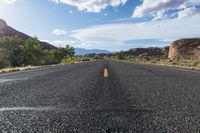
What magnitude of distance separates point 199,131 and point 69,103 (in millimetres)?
2832

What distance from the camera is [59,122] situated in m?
4.20

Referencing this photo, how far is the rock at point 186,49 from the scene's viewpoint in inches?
3553

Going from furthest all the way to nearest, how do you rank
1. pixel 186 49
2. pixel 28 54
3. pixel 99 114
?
pixel 186 49
pixel 28 54
pixel 99 114

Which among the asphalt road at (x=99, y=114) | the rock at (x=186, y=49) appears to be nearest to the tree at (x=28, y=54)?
the rock at (x=186, y=49)

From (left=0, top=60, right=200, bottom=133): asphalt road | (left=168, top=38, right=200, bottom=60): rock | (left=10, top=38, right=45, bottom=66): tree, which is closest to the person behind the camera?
(left=0, top=60, right=200, bottom=133): asphalt road

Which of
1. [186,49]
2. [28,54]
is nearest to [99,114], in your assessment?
[28,54]

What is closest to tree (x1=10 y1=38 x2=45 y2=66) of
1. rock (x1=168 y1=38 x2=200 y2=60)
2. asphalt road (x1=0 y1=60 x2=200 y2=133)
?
rock (x1=168 y1=38 x2=200 y2=60)

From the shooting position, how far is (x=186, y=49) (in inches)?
3738

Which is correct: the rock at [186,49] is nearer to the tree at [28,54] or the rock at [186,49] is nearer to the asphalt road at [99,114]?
the tree at [28,54]

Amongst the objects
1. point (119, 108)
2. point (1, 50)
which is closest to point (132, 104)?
point (119, 108)

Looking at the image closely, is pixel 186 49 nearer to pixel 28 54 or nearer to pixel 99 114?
pixel 28 54

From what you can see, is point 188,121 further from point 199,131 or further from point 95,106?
point 95,106

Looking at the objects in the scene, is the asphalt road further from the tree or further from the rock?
the rock

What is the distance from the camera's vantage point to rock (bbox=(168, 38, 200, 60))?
9025 cm
